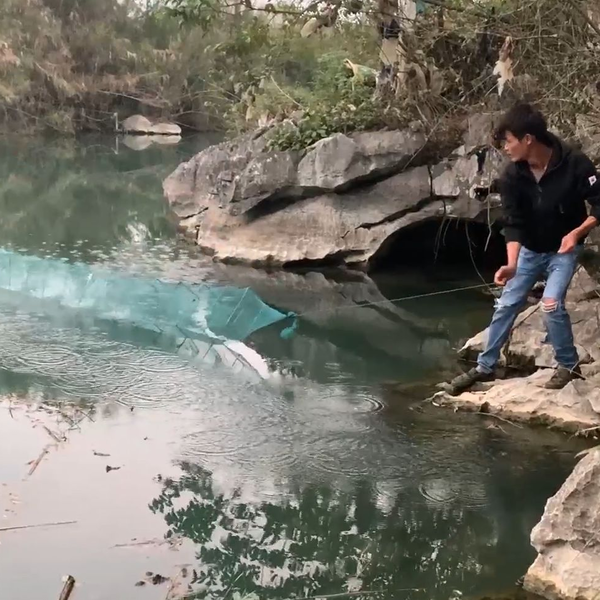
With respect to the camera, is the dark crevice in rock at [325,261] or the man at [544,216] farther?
the dark crevice in rock at [325,261]

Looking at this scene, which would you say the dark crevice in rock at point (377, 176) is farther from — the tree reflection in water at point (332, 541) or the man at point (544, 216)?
the tree reflection in water at point (332, 541)

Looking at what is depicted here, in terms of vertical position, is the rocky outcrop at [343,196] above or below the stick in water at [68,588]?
above

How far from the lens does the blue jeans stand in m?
4.00

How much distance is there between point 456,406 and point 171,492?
1688 millimetres

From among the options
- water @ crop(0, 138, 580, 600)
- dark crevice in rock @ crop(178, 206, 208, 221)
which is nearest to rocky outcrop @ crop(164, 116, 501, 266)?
dark crevice in rock @ crop(178, 206, 208, 221)

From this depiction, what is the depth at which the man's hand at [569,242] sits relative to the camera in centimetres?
386

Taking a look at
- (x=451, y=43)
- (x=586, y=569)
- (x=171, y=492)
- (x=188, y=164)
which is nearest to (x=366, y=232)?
(x=451, y=43)

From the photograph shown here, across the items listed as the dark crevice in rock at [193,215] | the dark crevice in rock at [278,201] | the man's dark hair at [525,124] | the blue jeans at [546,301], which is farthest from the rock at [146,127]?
the man's dark hair at [525,124]

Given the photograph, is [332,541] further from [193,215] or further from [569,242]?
[193,215]

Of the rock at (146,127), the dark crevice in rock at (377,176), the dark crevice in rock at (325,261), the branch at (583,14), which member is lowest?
the rock at (146,127)

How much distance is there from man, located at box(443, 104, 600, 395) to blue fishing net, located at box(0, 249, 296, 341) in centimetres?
240

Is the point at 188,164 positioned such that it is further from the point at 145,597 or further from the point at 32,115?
the point at 32,115

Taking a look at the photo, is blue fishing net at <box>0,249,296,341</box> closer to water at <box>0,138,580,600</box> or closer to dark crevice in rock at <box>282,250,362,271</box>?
water at <box>0,138,580,600</box>

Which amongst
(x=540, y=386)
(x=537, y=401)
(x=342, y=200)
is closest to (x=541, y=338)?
(x=540, y=386)
